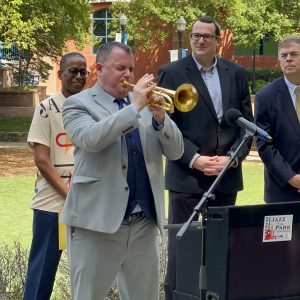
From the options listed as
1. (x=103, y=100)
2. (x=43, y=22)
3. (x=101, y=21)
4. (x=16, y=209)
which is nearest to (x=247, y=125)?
(x=103, y=100)

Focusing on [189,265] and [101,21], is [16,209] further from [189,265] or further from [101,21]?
[101,21]

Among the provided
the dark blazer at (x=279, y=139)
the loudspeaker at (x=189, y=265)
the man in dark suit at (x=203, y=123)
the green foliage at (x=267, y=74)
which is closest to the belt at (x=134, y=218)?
the loudspeaker at (x=189, y=265)

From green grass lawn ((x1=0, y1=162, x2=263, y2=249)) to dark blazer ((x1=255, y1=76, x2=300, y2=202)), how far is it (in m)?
4.11

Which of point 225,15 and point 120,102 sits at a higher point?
point 225,15

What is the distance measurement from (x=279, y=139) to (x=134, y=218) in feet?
5.95

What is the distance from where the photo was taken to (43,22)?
71.4 feet

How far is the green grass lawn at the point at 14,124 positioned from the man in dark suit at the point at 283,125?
1868cm

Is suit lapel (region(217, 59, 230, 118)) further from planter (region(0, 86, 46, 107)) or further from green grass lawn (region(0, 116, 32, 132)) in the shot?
planter (region(0, 86, 46, 107))

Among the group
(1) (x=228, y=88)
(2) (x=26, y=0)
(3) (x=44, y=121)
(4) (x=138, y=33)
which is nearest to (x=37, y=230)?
(3) (x=44, y=121)

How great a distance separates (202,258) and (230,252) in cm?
18

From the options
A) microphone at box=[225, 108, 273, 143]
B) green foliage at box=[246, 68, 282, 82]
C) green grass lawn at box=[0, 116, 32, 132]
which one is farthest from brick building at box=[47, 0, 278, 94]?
microphone at box=[225, 108, 273, 143]

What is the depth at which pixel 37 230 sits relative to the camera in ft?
17.5

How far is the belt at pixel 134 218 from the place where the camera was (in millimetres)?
4191

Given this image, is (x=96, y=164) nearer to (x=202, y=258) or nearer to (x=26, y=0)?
(x=202, y=258)
